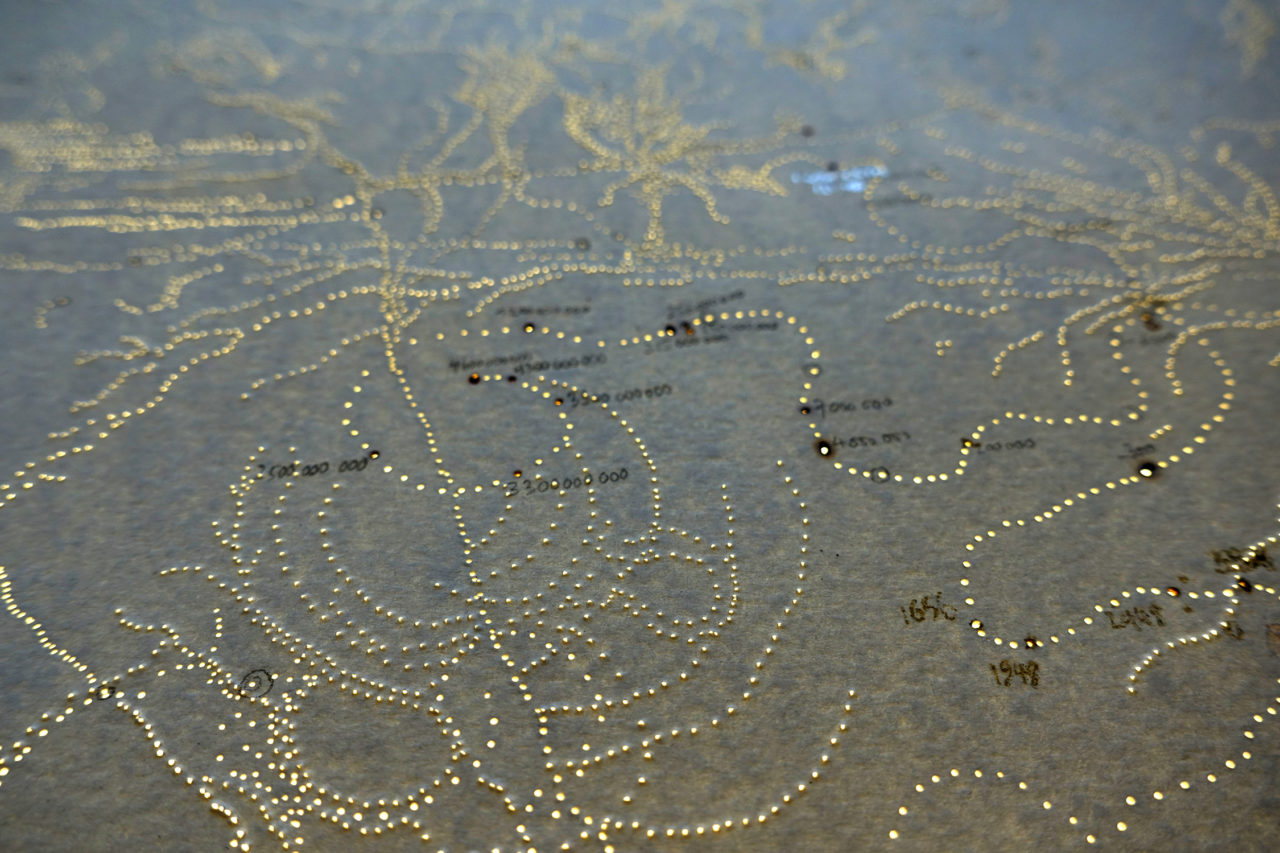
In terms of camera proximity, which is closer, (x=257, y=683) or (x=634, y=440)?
(x=257, y=683)

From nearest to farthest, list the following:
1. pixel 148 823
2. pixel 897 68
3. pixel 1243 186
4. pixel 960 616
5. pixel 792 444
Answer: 1. pixel 148 823
2. pixel 960 616
3. pixel 792 444
4. pixel 1243 186
5. pixel 897 68

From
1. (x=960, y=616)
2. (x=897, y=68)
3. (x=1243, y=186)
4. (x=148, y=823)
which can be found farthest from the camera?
(x=897, y=68)

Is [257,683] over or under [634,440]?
under

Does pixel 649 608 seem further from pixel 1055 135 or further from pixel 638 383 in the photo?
pixel 1055 135

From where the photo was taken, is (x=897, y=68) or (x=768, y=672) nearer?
(x=768, y=672)

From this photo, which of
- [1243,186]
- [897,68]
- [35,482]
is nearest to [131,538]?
[35,482]

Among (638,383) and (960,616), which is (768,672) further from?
(638,383)

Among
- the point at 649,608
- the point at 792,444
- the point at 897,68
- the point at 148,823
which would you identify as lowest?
the point at 148,823

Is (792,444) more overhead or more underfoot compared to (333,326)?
more underfoot
